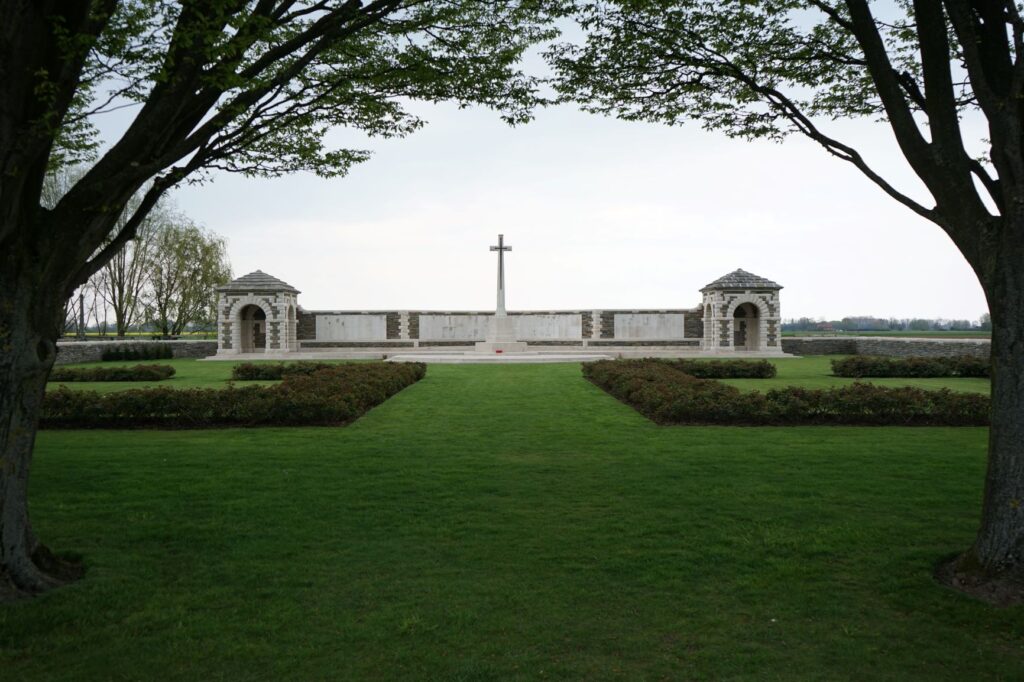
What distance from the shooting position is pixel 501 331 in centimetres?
3441

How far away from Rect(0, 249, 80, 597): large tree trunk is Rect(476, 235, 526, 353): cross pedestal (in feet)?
93.1

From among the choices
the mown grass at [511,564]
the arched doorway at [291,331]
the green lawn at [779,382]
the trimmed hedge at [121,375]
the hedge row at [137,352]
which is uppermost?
the arched doorway at [291,331]

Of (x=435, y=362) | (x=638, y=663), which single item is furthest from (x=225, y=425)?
(x=435, y=362)

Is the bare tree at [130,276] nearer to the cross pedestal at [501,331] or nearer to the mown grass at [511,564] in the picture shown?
the cross pedestal at [501,331]

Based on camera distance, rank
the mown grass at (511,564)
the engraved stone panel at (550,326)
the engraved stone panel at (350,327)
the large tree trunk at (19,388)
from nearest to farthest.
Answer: the mown grass at (511,564), the large tree trunk at (19,388), the engraved stone panel at (350,327), the engraved stone panel at (550,326)

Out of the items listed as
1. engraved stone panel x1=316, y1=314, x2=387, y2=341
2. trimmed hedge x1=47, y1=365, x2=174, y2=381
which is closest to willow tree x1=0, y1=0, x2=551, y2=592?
trimmed hedge x1=47, y1=365, x2=174, y2=381

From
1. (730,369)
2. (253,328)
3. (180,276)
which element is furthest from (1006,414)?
(180,276)

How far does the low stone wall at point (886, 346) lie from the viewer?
27.8 m

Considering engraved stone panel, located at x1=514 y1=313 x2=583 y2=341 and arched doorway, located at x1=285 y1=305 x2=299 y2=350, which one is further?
engraved stone panel, located at x1=514 y1=313 x2=583 y2=341

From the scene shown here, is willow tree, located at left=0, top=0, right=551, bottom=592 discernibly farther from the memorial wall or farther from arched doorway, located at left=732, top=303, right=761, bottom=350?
arched doorway, located at left=732, top=303, right=761, bottom=350

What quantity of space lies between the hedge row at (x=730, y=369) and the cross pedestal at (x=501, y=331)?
1198 cm

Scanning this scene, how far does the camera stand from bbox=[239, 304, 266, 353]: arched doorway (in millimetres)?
38469

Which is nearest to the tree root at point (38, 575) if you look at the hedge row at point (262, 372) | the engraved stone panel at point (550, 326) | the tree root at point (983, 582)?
the tree root at point (983, 582)

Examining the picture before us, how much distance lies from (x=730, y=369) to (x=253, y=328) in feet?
88.3
